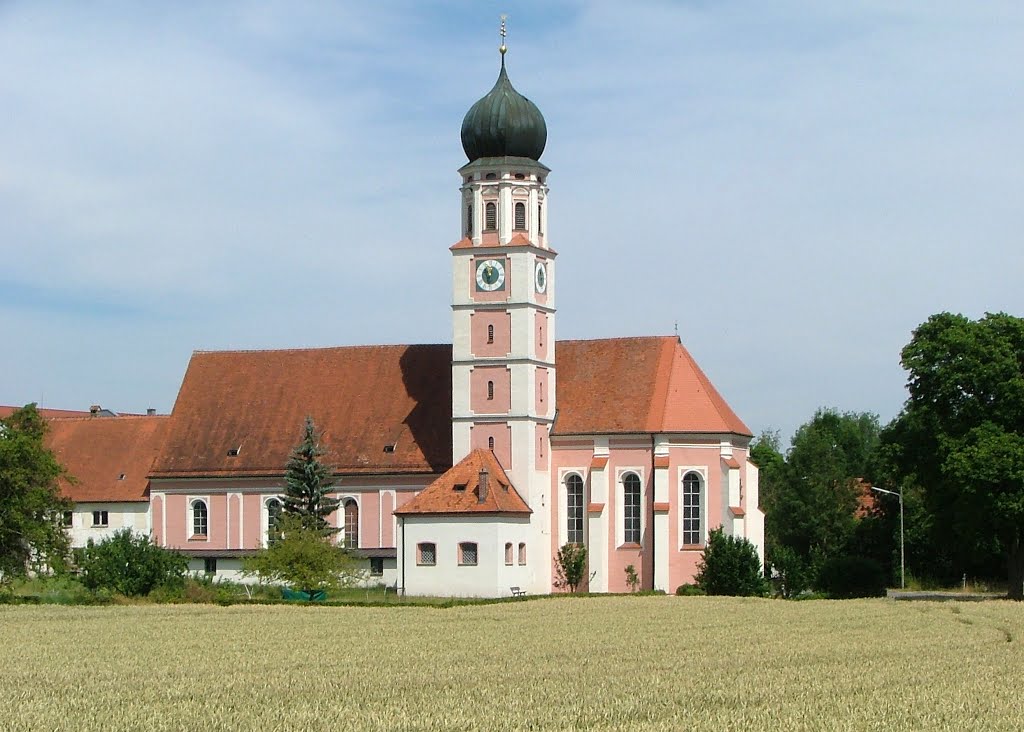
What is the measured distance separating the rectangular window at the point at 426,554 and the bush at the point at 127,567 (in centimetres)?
1044

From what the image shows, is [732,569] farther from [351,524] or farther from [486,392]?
[351,524]

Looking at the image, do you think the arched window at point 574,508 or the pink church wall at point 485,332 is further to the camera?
the arched window at point 574,508

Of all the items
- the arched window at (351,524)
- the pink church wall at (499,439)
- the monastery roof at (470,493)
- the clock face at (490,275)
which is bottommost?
the arched window at (351,524)

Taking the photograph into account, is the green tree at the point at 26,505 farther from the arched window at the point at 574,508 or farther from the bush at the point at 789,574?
the bush at the point at 789,574

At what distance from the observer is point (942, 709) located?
27.8 metres

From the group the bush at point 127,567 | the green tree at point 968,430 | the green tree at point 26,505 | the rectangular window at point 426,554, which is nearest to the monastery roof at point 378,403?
the rectangular window at point 426,554

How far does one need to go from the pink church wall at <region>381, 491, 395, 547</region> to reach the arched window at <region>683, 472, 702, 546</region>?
12.0 m

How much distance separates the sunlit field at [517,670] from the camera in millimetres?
27359

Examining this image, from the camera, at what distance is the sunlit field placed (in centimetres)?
2736

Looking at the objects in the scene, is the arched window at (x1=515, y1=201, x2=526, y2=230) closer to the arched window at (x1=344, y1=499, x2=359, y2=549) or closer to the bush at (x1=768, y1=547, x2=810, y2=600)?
the arched window at (x1=344, y1=499, x2=359, y2=549)

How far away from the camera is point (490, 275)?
72.6 metres

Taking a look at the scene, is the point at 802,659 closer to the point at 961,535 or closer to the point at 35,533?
the point at 961,535

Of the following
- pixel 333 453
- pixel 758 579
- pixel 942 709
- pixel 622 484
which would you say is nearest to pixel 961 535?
pixel 758 579

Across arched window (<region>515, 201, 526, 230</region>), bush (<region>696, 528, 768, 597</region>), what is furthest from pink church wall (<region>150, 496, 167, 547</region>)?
bush (<region>696, 528, 768, 597</region>)
